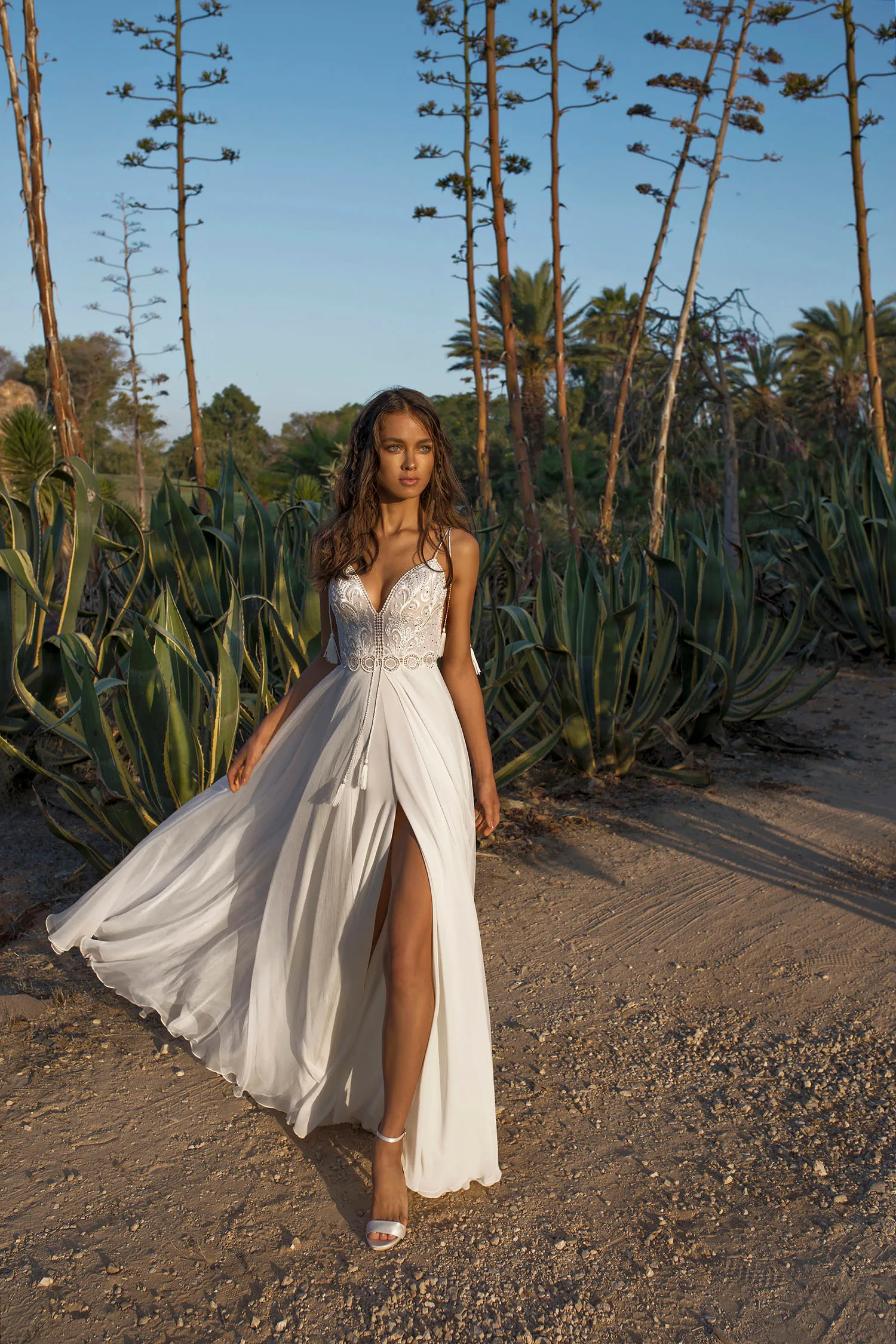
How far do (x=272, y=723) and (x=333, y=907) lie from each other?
49cm

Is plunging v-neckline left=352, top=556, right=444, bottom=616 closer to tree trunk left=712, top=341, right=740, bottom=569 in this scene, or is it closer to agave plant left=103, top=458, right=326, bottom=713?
agave plant left=103, top=458, right=326, bottom=713

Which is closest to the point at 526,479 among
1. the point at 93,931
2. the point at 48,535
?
the point at 48,535

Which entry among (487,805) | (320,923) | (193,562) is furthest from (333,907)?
(193,562)

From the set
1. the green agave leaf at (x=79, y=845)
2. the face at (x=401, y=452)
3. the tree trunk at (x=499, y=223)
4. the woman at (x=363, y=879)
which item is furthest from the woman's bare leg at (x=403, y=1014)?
the tree trunk at (x=499, y=223)

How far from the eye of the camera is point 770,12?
26.1 feet

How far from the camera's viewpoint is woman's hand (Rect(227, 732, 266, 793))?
2.48 m

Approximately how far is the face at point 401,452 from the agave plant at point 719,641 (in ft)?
9.11

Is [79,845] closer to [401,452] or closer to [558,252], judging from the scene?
[401,452]

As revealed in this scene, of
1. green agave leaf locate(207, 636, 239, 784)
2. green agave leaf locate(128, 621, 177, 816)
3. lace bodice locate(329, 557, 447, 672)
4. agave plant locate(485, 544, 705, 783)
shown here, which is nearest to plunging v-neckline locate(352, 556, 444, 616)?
lace bodice locate(329, 557, 447, 672)

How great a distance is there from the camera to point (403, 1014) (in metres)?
2.00

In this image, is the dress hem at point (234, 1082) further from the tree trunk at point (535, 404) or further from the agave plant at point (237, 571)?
the tree trunk at point (535, 404)

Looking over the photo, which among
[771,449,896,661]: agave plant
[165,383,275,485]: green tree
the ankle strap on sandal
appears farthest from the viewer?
[165,383,275,485]: green tree

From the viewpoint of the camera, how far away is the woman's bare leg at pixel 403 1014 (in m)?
2.00

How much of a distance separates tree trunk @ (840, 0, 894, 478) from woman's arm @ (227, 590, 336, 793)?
6.72m
